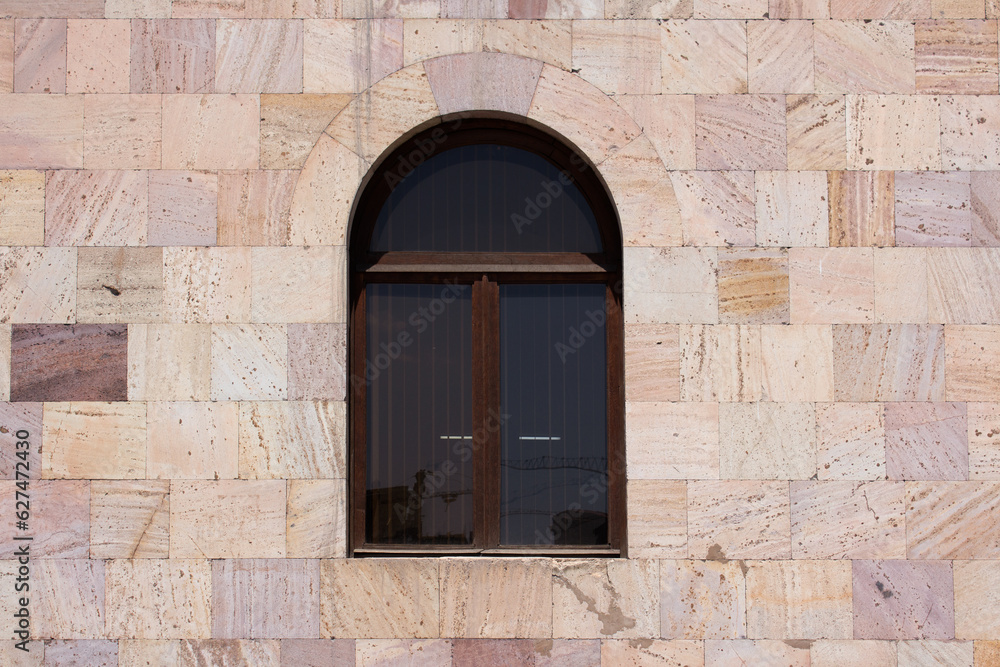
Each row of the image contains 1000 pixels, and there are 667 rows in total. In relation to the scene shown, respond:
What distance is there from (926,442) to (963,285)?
4.02ft

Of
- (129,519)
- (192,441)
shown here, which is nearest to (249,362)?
(192,441)

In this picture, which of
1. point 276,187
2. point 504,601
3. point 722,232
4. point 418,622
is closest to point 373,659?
point 418,622

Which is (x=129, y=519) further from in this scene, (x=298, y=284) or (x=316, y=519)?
(x=298, y=284)

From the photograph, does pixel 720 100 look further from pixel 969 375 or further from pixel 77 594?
pixel 77 594

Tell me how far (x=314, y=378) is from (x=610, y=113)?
3011 millimetres

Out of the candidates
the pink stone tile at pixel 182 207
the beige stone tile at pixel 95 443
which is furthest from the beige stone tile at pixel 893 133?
the beige stone tile at pixel 95 443

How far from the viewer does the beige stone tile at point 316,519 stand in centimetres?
594

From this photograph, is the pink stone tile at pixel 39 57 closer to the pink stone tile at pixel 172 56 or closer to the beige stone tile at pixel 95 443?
the pink stone tile at pixel 172 56

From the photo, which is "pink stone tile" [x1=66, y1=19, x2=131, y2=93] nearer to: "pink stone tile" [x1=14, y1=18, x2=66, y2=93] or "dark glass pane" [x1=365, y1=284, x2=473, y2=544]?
"pink stone tile" [x1=14, y1=18, x2=66, y2=93]

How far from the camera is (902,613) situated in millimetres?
A: 5910

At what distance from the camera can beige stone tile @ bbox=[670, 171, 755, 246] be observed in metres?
6.10

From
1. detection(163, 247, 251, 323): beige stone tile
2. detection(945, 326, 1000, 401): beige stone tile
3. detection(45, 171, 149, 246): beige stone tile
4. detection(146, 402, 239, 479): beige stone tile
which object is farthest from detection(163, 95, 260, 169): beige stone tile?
detection(945, 326, 1000, 401): beige stone tile

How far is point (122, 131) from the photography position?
6.17 m

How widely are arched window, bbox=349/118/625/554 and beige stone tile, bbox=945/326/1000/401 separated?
2.45 metres
